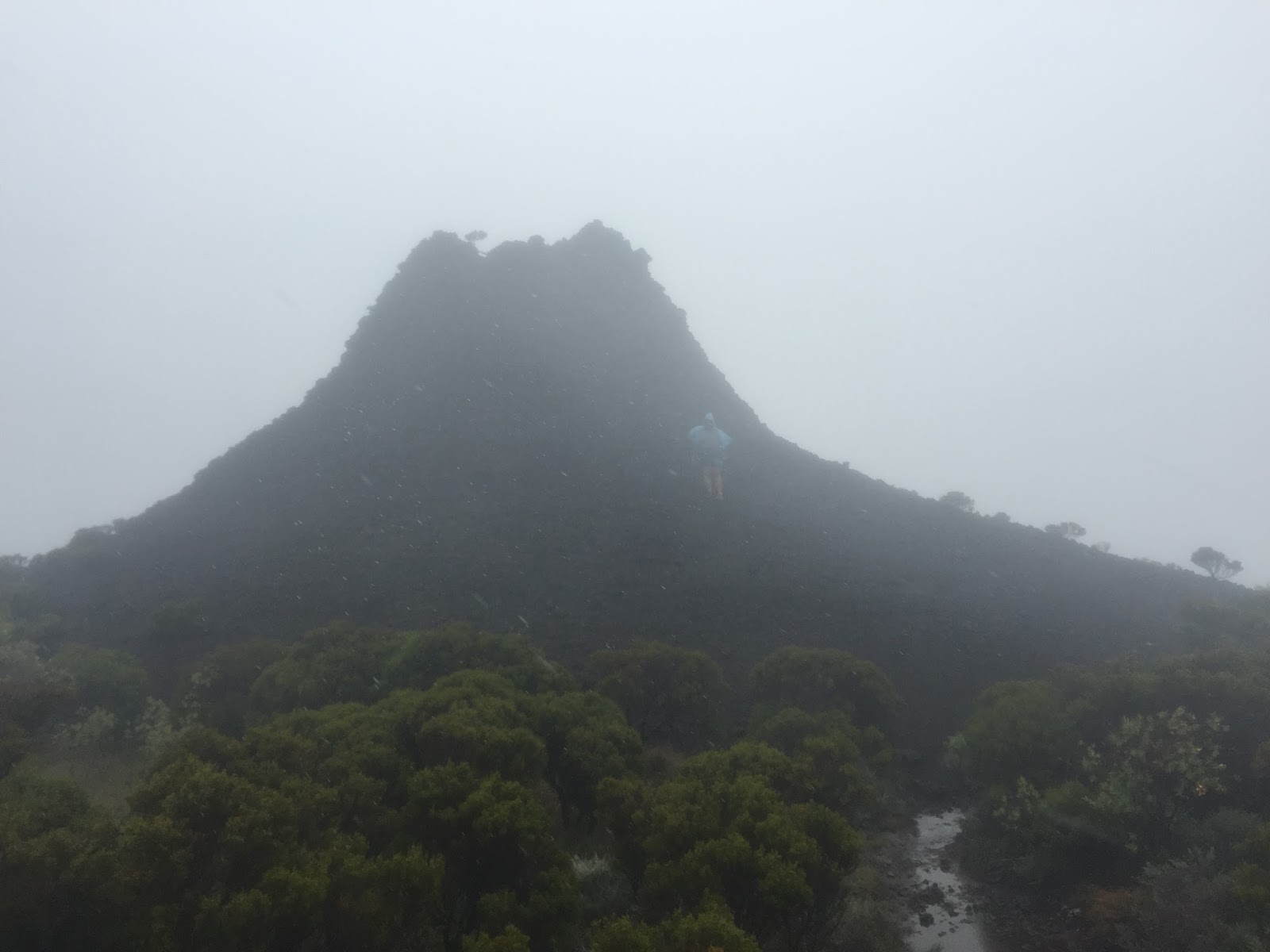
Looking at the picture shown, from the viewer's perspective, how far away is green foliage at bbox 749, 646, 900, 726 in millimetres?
24391

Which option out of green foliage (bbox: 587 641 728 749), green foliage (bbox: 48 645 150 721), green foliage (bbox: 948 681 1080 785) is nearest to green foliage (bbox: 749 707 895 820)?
green foliage (bbox: 587 641 728 749)

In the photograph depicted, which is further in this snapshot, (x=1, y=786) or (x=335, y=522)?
(x=335, y=522)

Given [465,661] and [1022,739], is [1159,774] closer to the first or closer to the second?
[1022,739]

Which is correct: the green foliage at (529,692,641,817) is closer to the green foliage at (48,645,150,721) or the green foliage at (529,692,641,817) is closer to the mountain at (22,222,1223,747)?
the mountain at (22,222,1223,747)

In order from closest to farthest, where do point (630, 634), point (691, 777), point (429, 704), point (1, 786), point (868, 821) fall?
point (1, 786) < point (691, 777) < point (429, 704) < point (868, 821) < point (630, 634)

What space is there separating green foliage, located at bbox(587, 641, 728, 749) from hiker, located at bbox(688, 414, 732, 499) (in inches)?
596

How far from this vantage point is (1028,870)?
16.7 m

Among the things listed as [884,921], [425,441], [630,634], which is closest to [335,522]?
[425,441]

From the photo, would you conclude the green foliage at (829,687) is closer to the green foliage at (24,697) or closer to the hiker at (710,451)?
the hiker at (710,451)

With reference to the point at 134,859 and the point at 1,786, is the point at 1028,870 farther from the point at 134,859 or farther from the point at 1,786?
→ the point at 1,786

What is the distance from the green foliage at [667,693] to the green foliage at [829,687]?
1.85 metres

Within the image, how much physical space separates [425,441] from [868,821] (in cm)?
2898

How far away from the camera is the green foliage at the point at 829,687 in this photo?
24.4 metres

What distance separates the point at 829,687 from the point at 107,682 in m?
22.7
